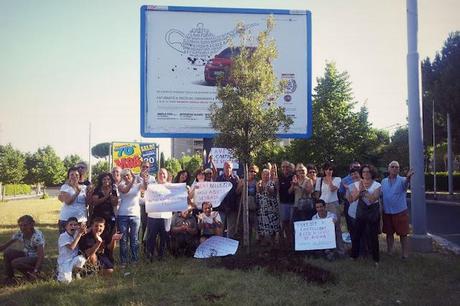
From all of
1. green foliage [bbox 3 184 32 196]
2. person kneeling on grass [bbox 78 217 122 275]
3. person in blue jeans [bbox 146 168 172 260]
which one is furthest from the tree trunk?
green foliage [bbox 3 184 32 196]

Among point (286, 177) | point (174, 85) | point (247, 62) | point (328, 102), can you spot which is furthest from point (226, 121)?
point (328, 102)

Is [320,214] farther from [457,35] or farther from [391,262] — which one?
[457,35]

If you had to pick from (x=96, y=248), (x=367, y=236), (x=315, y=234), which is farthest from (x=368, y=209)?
(x=96, y=248)

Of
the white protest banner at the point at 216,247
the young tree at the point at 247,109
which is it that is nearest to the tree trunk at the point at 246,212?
the young tree at the point at 247,109

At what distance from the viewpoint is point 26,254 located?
728cm

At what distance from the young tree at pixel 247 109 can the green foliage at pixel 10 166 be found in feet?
192

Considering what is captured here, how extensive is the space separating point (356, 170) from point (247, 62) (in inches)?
121

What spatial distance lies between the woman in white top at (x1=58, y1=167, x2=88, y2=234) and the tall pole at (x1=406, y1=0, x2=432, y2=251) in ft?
23.4

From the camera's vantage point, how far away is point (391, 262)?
819cm

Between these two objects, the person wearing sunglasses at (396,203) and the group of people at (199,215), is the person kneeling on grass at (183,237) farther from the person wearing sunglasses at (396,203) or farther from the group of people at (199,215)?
the person wearing sunglasses at (396,203)

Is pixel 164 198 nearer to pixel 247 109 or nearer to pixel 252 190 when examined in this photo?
pixel 252 190

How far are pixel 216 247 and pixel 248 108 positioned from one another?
2836 millimetres

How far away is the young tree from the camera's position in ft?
28.3

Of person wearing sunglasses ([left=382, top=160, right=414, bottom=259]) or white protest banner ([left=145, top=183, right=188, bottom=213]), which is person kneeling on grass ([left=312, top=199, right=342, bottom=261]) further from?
white protest banner ([left=145, top=183, right=188, bottom=213])
